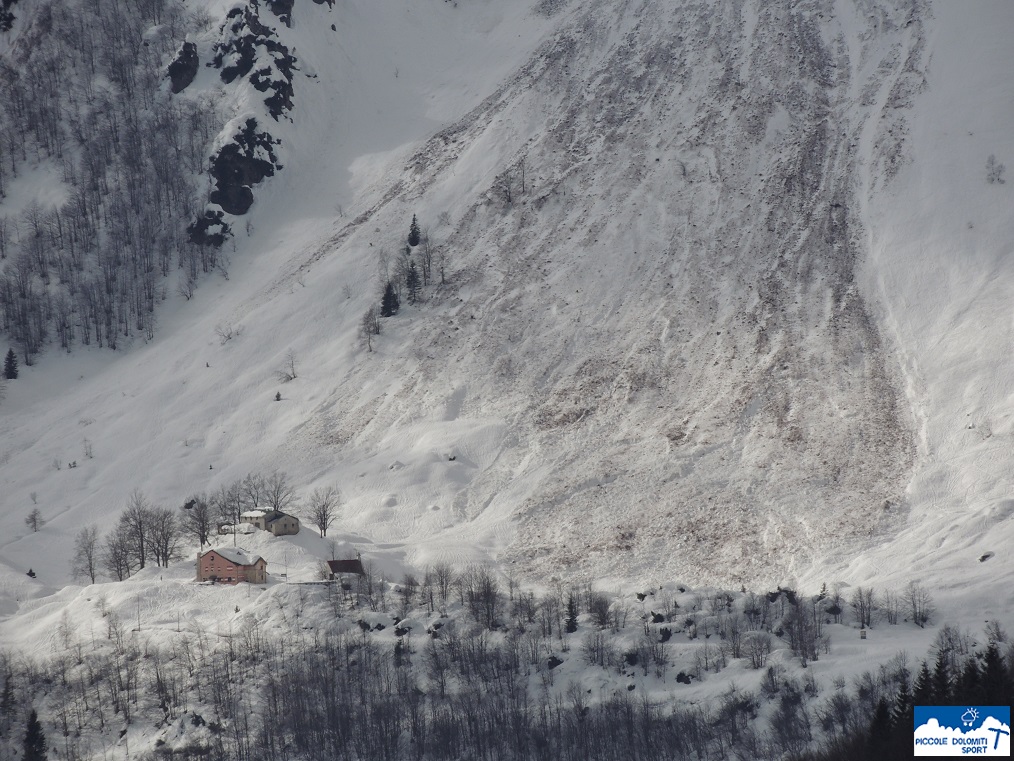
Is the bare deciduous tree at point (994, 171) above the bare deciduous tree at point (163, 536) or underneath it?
above

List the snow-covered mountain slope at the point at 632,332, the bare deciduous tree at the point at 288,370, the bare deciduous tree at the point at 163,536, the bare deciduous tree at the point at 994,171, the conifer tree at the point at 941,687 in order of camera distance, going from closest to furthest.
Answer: the conifer tree at the point at 941,687
the bare deciduous tree at the point at 163,536
the snow-covered mountain slope at the point at 632,332
the bare deciduous tree at the point at 288,370
the bare deciduous tree at the point at 994,171

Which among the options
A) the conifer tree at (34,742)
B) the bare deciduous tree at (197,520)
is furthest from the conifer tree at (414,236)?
the conifer tree at (34,742)

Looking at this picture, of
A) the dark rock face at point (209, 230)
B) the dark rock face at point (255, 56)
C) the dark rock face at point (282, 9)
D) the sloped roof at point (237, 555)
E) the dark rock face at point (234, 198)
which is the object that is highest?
the dark rock face at point (282, 9)

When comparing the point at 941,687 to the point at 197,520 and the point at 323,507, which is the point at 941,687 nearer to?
the point at 323,507

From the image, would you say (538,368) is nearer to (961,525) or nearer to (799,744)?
(961,525)

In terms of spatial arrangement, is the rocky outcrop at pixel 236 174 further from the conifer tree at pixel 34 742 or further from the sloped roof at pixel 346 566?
the conifer tree at pixel 34 742

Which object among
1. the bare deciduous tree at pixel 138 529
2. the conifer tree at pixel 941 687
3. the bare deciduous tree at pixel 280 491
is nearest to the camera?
the conifer tree at pixel 941 687

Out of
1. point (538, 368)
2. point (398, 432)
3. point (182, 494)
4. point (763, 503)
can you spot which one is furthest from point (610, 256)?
point (182, 494)

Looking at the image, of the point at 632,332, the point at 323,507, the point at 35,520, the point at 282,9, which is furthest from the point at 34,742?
the point at 282,9
